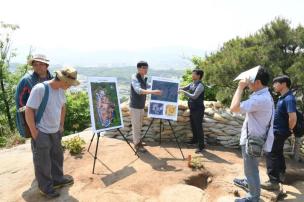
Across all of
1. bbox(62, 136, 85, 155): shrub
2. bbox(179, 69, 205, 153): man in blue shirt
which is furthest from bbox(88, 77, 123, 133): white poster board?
bbox(179, 69, 205, 153): man in blue shirt

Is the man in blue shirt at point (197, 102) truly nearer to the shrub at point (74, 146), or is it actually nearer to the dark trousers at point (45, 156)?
the shrub at point (74, 146)

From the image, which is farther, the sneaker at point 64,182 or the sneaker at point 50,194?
the sneaker at point 64,182

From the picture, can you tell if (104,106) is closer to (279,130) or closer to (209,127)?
(209,127)

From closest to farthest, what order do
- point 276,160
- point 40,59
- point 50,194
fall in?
point 50,194, point 40,59, point 276,160

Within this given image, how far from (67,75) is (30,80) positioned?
36.0 inches

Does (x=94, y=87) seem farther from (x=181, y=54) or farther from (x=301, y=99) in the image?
(x=181, y=54)

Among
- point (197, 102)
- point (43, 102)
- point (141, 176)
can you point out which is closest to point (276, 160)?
point (197, 102)

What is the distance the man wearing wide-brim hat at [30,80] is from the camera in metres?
5.73

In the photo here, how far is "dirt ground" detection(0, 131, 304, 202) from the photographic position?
579 centimetres

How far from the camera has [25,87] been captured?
19.0 ft

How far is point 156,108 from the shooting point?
8039 millimetres

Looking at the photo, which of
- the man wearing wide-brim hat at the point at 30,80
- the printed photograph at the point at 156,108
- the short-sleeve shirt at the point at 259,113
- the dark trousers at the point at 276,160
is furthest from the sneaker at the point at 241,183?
→ the man wearing wide-brim hat at the point at 30,80

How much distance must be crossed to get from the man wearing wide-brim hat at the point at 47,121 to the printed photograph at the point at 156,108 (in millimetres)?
2706

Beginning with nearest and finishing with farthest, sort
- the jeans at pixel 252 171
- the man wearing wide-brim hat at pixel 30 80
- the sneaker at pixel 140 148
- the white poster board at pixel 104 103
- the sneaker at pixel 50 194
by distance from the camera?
the jeans at pixel 252 171 < the sneaker at pixel 50 194 < the man wearing wide-brim hat at pixel 30 80 < the white poster board at pixel 104 103 < the sneaker at pixel 140 148
